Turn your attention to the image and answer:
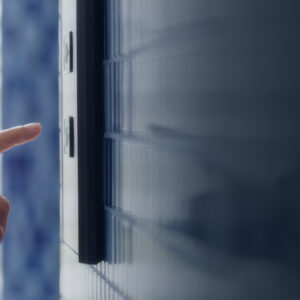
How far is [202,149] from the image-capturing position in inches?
23.9

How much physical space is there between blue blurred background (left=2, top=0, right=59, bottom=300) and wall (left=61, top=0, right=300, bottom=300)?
0.71 metres

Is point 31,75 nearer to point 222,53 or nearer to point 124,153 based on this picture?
point 124,153

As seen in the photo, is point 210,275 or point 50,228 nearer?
point 210,275

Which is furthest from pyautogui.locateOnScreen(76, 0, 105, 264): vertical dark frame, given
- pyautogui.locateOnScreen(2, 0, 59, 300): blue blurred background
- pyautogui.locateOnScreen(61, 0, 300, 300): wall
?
pyautogui.locateOnScreen(2, 0, 59, 300): blue blurred background

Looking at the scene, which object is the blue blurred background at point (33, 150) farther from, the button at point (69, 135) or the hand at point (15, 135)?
the hand at point (15, 135)

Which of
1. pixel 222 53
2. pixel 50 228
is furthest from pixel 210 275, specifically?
pixel 50 228

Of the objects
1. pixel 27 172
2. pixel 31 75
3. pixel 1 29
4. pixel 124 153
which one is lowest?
pixel 27 172

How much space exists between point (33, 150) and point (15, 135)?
0.74 meters

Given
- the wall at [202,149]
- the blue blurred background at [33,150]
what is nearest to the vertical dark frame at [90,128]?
the wall at [202,149]

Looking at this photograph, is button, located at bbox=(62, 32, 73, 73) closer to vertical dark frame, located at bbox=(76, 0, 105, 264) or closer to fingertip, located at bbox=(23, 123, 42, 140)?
vertical dark frame, located at bbox=(76, 0, 105, 264)

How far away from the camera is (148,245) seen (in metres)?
0.77

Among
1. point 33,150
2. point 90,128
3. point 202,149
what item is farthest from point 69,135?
point 33,150

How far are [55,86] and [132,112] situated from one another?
819mm

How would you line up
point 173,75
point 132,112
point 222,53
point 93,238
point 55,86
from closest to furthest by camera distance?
point 222,53
point 173,75
point 132,112
point 93,238
point 55,86
